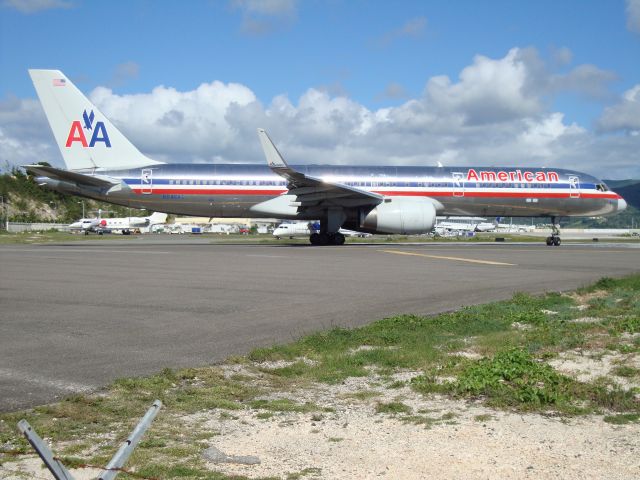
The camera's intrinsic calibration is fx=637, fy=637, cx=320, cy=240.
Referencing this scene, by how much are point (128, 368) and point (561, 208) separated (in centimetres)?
3263

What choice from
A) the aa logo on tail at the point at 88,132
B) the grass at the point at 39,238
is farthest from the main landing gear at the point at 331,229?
the grass at the point at 39,238

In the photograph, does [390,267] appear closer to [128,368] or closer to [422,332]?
[422,332]

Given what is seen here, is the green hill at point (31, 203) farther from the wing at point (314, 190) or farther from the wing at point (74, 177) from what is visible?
the wing at point (314, 190)

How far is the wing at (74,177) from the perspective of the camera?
1143 inches

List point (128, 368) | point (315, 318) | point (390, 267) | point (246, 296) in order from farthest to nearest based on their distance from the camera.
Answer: point (390, 267) → point (246, 296) → point (315, 318) → point (128, 368)

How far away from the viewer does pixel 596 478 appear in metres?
3.71

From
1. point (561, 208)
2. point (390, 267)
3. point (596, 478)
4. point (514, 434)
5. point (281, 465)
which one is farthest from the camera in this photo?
point (561, 208)

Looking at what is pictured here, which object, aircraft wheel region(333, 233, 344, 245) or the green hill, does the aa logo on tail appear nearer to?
aircraft wheel region(333, 233, 344, 245)

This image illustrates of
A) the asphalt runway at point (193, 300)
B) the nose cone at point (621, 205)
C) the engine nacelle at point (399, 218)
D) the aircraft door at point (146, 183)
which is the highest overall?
the aircraft door at point (146, 183)

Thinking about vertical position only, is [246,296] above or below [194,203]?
below

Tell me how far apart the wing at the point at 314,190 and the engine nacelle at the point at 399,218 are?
61cm

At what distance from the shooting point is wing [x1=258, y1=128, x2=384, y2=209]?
29.1 m

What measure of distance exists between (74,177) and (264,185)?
355 inches

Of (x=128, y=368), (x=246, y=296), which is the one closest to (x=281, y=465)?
(x=128, y=368)
